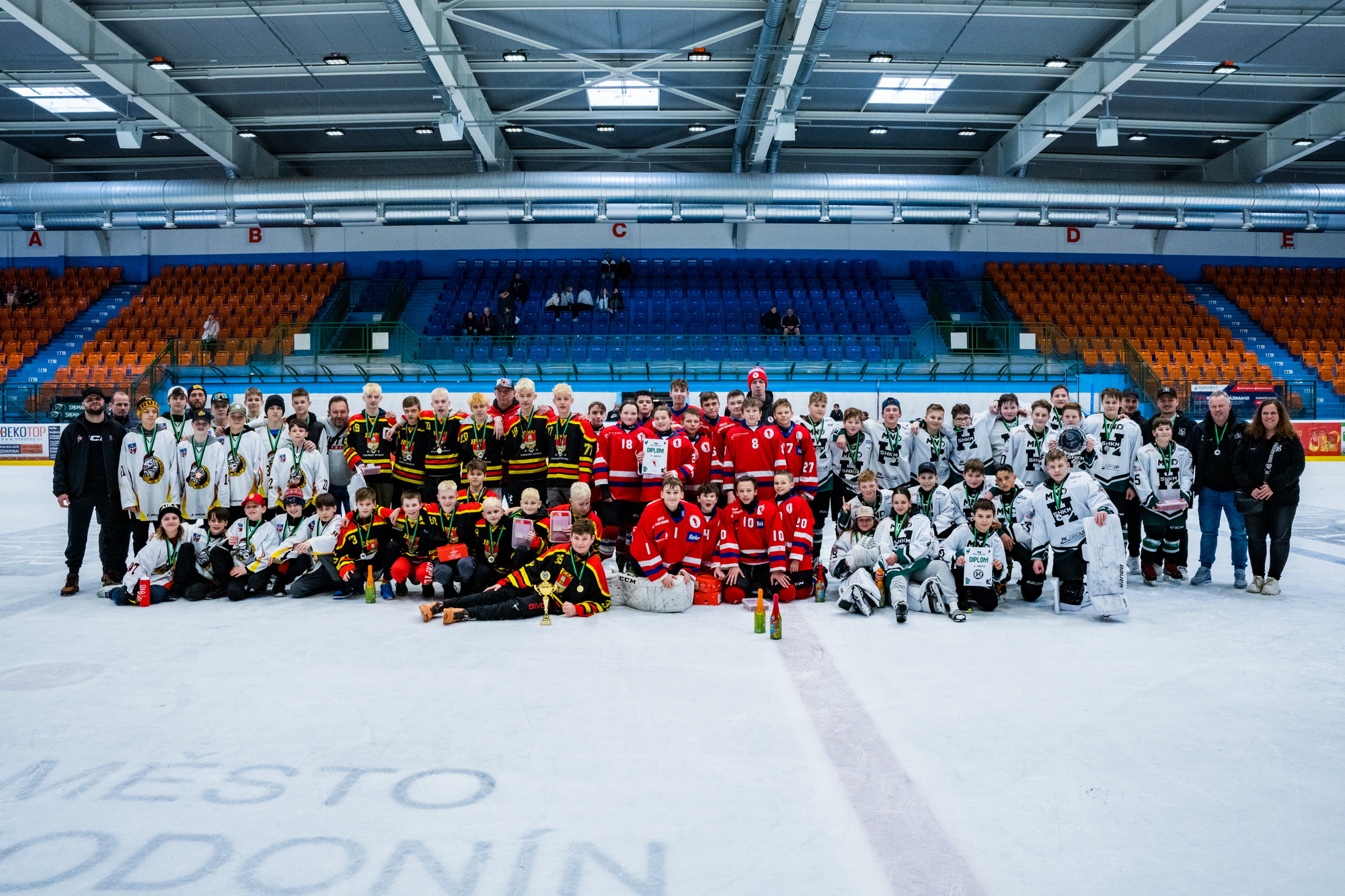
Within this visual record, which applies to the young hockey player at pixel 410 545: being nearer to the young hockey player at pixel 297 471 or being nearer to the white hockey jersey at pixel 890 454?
the young hockey player at pixel 297 471

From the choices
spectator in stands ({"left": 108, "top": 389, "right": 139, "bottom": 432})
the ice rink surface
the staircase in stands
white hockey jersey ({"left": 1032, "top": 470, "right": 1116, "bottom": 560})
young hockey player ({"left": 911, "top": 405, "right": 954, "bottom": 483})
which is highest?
the staircase in stands

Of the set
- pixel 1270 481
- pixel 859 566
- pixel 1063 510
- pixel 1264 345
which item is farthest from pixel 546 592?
pixel 1264 345

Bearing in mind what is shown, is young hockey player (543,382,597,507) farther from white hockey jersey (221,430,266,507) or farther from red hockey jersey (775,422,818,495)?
white hockey jersey (221,430,266,507)

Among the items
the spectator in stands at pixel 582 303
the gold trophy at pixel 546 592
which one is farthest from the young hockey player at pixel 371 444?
the spectator in stands at pixel 582 303

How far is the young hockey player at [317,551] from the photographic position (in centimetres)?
755

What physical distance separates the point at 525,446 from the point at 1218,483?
6.48 metres

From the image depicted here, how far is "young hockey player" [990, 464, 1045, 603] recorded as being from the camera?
7.39 m

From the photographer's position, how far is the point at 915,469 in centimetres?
873

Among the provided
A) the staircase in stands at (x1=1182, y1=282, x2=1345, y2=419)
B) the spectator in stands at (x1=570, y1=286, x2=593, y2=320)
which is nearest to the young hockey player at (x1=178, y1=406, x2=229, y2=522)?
the spectator in stands at (x1=570, y1=286, x2=593, y2=320)

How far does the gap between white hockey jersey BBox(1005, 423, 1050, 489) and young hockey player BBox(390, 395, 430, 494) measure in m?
5.73

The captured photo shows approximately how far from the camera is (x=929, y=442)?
28.3ft

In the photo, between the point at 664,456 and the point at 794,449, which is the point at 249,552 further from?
the point at 794,449

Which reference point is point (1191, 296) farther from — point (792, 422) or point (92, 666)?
point (92, 666)

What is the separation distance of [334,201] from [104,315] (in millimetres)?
10118
